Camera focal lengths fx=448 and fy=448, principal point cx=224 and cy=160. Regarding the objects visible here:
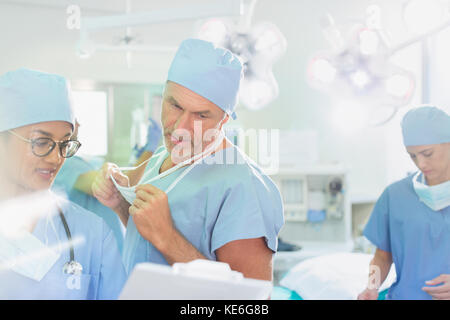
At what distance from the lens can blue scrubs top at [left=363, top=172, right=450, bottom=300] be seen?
1389 mm

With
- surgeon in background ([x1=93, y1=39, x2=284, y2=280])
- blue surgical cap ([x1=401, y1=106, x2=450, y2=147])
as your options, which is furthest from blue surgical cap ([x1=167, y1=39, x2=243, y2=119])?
blue surgical cap ([x1=401, y1=106, x2=450, y2=147])

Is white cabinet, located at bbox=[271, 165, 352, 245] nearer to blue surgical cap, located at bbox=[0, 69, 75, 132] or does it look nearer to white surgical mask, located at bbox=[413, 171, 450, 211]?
white surgical mask, located at bbox=[413, 171, 450, 211]

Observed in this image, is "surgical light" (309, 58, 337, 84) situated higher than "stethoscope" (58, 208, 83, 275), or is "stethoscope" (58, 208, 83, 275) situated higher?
"surgical light" (309, 58, 337, 84)

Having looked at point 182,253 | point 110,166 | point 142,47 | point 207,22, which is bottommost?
point 182,253

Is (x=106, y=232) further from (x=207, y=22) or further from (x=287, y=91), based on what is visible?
(x=287, y=91)

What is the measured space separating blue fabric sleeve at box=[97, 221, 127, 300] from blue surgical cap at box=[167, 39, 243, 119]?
0.39 meters

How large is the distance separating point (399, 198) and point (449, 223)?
180 millimetres

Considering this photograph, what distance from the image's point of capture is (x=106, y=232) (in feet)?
3.27

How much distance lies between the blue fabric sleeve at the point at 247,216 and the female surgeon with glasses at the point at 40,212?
0.79ft

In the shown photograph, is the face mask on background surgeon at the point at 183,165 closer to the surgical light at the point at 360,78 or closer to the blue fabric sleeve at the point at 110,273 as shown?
the blue fabric sleeve at the point at 110,273

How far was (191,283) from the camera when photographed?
0.56 m

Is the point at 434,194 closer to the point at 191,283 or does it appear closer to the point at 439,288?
the point at 439,288

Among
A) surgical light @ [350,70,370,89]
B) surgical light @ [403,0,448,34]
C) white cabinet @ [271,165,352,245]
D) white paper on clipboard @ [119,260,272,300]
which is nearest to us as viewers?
white paper on clipboard @ [119,260,272,300]
